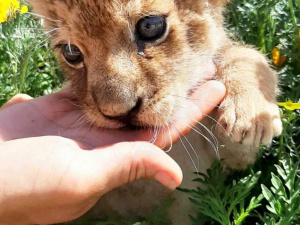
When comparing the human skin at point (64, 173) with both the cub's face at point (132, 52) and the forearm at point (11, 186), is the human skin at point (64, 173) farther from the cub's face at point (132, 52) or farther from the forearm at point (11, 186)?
the cub's face at point (132, 52)

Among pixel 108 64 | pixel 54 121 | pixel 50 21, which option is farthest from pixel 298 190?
pixel 50 21

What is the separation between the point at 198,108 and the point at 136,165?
602mm

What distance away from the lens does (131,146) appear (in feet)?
6.54

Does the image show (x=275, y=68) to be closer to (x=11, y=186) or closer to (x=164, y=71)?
(x=164, y=71)

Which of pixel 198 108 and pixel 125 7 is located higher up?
pixel 125 7

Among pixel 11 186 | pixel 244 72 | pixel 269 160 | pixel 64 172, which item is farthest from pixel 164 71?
pixel 269 160

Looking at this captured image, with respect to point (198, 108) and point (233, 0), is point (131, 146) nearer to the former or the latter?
point (198, 108)

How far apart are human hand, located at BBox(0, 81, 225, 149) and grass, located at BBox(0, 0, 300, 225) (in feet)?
0.91

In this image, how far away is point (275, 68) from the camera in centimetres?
322

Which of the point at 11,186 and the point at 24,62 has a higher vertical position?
the point at 24,62

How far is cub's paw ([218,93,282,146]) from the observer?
94.4 inches

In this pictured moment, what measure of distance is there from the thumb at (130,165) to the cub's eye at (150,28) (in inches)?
20.8

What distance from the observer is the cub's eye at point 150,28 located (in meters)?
2.25

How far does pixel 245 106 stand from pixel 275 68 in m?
0.85
